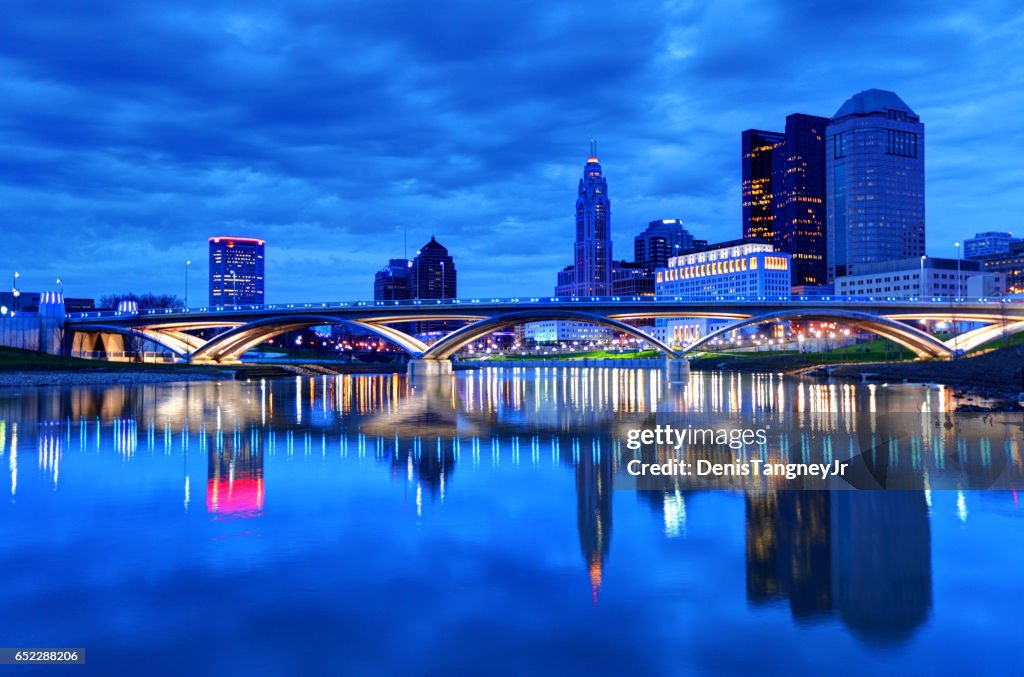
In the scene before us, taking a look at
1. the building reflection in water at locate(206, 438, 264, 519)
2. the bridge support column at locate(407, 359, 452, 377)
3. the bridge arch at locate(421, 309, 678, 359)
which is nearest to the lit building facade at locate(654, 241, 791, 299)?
the bridge arch at locate(421, 309, 678, 359)

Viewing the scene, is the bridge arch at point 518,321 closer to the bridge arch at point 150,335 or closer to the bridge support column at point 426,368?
the bridge support column at point 426,368

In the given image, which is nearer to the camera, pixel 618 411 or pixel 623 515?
pixel 623 515

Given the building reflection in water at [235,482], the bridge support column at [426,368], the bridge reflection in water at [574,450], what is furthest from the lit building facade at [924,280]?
the building reflection in water at [235,482]

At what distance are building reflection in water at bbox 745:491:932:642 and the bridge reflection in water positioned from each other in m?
0.03

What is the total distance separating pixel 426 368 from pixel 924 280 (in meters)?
113

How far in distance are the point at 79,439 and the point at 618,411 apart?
20.5m

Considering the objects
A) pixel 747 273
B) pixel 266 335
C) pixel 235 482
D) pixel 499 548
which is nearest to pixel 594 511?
pixel 499 548

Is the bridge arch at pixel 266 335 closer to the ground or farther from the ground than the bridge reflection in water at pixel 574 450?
farther from the ground

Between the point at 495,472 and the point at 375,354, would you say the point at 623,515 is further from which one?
the point at 375,354

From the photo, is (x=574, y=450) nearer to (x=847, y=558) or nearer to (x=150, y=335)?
(x=847, y=558)

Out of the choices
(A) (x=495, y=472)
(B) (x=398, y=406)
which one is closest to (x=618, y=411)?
(B) (x=398, y=406)

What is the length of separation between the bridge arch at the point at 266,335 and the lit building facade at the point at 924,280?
4177 inches

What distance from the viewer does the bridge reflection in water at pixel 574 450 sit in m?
9.23

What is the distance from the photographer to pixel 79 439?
76.3ft
